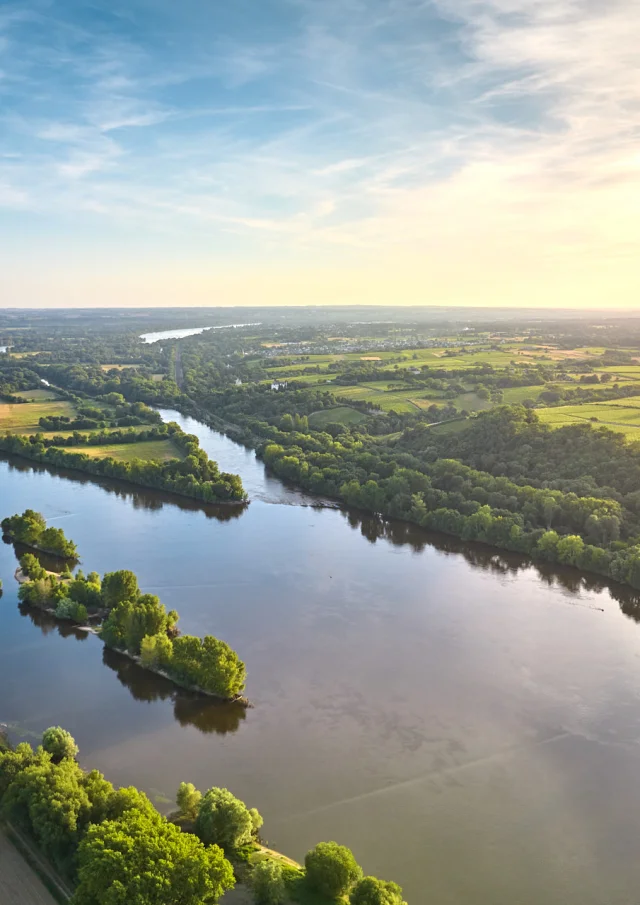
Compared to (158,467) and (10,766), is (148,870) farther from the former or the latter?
(158,467)

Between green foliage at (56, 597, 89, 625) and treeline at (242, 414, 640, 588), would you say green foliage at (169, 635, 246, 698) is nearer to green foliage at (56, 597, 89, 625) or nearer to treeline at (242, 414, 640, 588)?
green foliage at (56, 597, 89, 625)

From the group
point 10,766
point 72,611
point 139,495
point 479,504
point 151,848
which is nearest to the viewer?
point 151,848

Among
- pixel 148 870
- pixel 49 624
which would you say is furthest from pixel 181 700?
pixel 148 870

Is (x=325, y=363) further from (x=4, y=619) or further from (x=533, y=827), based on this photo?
(x=533, y=827)

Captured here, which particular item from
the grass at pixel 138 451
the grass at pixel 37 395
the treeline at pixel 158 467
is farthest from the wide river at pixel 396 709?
the grass at pixel 37 395

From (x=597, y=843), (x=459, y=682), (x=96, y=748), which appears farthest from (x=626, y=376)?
(x=96, y=748)
